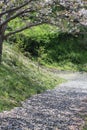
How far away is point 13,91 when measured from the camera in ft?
77.6

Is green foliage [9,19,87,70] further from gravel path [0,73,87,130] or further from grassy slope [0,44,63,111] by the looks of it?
gravel path [0,73,87,130]

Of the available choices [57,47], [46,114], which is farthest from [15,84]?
[57,47]

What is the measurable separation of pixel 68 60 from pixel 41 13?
31397 millimetres

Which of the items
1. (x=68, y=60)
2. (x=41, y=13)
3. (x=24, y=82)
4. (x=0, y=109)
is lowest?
(x=68, y=60)

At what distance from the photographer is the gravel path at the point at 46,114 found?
51.5 feet

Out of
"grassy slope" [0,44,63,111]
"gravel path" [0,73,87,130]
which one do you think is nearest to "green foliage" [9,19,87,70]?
"grassy slope" [0,44,63,111]

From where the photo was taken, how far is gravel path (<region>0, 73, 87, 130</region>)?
15.7 metres

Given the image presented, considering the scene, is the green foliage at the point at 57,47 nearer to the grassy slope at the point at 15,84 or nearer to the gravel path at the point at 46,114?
the grassy slope at the point at 15,84

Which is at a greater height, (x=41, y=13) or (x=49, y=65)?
(x=41, y=13)

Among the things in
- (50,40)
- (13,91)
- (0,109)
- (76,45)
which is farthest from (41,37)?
(0,109)

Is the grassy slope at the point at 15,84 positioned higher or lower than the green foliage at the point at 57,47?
higher

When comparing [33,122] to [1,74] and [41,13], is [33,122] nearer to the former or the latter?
[1,74]

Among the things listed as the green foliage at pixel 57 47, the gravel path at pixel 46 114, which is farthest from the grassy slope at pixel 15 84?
the green foliage at pixel 57 47

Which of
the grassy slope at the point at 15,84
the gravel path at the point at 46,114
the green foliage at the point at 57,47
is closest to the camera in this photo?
the gravel path at the point at 46,114
